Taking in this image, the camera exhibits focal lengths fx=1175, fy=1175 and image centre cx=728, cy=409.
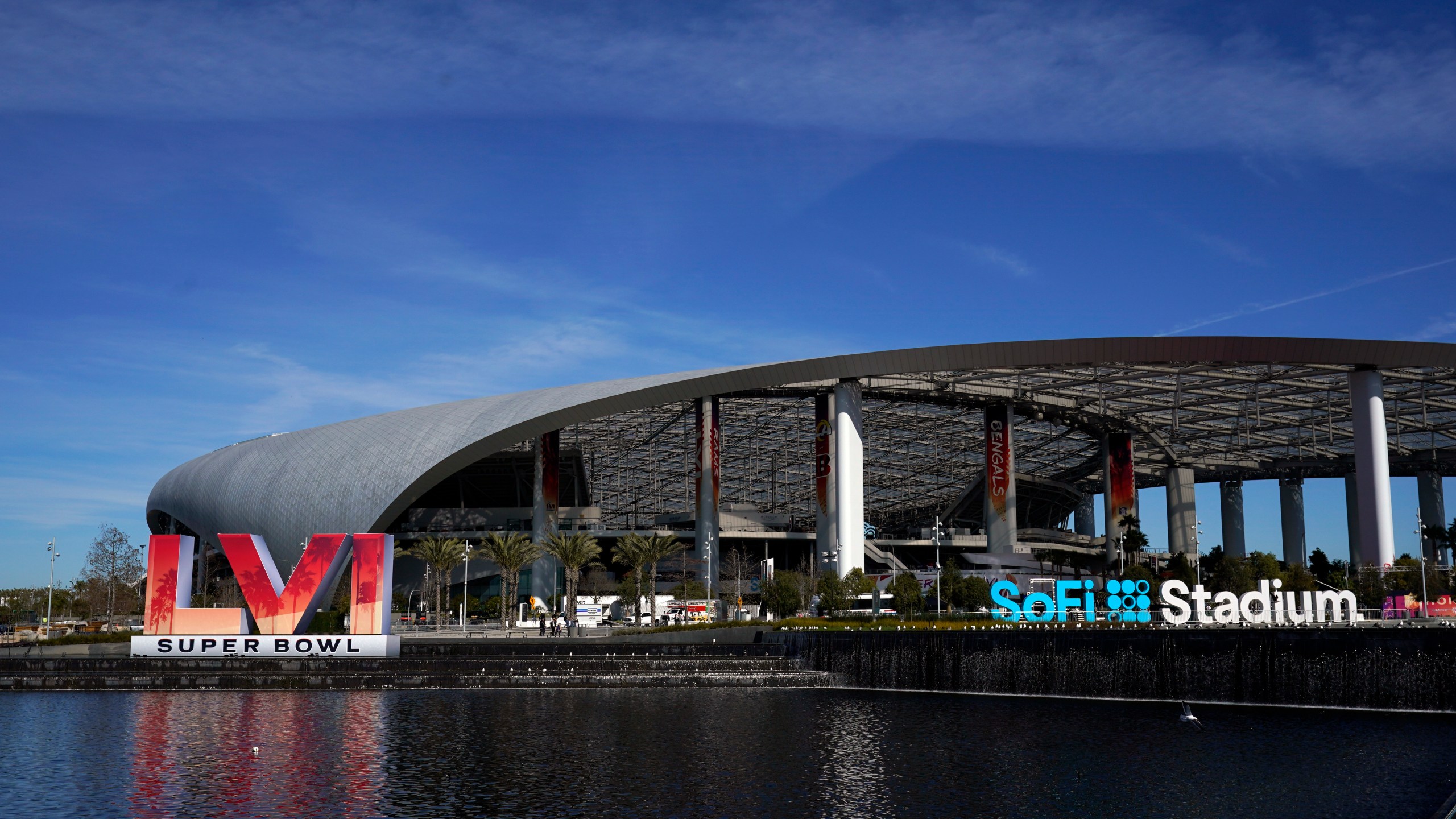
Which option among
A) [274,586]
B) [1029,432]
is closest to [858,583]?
[274,586]

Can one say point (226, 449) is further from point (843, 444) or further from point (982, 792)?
point (982, 792)

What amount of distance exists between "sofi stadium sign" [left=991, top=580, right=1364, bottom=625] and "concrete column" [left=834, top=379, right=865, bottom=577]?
17.1 metres

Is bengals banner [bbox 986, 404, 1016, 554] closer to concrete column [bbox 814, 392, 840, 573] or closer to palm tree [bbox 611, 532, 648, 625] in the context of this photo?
concrete column [bbox 814, 392, 840, 573]

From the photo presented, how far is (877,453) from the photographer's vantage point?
342 ft

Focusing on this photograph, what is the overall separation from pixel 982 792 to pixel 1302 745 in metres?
9.70

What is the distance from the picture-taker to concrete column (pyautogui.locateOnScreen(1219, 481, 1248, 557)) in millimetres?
105688

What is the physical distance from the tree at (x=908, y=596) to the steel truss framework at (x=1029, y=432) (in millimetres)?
15318

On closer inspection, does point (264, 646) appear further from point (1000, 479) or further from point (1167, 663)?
point (1000, 479)

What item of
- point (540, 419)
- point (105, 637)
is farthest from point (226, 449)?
point (105, 637)

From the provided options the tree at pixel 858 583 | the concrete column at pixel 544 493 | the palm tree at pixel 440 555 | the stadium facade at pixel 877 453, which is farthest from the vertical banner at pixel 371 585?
the concrete column at pixel 544 493

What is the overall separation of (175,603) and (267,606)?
3685 millimetres

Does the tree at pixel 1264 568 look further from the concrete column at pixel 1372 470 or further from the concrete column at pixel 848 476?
the concrete column at pixel 848 476

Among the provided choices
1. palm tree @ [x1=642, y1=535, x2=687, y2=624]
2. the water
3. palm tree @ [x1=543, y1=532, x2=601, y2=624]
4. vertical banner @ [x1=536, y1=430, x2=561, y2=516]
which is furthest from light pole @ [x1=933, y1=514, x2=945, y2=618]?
vertical banner @ [x1=536, y1=430, x2=561, y2=516]

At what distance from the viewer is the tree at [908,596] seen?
57.3 meters
